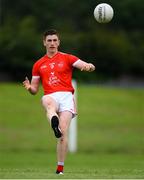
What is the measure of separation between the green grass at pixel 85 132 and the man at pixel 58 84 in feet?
30.8

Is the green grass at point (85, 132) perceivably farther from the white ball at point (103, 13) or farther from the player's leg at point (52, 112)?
the player's leg at point (52, 112)

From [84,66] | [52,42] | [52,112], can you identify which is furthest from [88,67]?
[52,112]

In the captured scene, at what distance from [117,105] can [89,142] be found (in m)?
11.7

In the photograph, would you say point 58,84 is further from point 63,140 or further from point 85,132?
point 85,132

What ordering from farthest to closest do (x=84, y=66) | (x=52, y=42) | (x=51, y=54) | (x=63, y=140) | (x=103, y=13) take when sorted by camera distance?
(x=103, y=13) < (x=51, y=54) < (x=52, y=42) < (x=84, y=66) < (x=63, y=140)

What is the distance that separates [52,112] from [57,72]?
0.78 meters

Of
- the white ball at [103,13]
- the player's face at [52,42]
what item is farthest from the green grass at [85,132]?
the player's face at [52,42]

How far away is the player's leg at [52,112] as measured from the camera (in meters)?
12.6

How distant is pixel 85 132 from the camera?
35.5 metres

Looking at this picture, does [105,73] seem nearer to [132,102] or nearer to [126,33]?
[126,33]

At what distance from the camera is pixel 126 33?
82875mm

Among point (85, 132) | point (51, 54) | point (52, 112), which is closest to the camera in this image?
point (52, 112)

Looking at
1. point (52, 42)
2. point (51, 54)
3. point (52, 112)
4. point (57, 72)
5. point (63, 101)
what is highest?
point (52, 42)

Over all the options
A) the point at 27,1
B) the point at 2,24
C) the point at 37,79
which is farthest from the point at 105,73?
the point at 37,79
